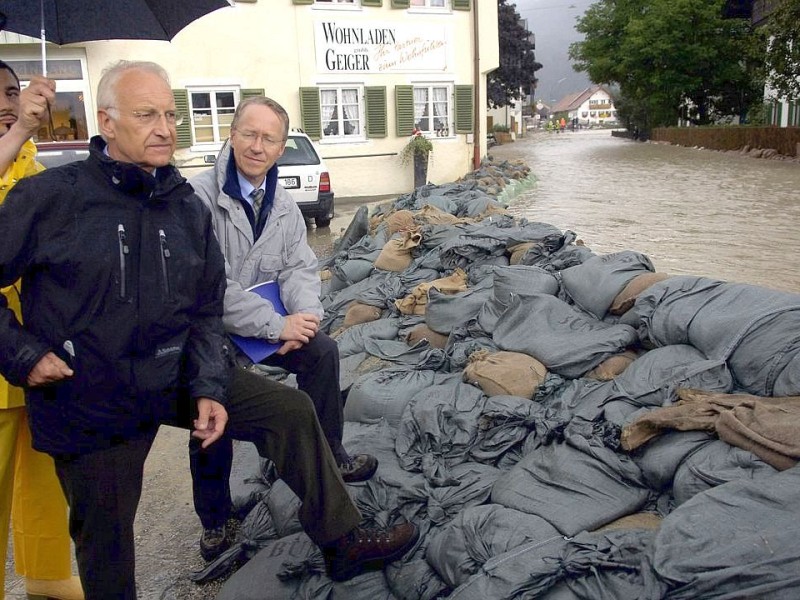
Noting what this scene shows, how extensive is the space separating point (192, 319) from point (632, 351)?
2170mm

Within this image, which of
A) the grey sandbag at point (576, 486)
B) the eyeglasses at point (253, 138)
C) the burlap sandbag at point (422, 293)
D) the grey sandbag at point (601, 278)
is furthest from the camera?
the burlap sandbag at point (422, 293)

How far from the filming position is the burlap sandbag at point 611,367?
3234mm

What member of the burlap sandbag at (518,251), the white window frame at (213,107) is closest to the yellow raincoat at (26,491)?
the burlap sandbag at (518,251)

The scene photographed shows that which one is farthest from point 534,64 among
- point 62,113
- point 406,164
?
point 62,113

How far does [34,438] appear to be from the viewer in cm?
187


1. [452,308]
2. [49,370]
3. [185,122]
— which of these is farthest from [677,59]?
[49,370]

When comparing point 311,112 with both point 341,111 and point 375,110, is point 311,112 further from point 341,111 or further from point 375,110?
point 375,110

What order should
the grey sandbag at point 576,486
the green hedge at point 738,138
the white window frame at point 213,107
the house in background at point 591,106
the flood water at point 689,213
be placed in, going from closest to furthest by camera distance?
the grey sandbag at point 576,486 < the flood water at point 689,213 < the white window frame at point 213,107 < the green hedge at point 738,138 < the house in background at point 591,106

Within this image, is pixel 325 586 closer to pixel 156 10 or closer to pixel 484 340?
pixel 484 340

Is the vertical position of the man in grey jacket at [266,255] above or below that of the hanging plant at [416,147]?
below

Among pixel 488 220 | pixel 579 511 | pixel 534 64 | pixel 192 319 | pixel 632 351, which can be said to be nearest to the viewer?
pixel 192 319

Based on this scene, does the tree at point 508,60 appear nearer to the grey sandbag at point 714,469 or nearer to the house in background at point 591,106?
the grey sandbag at point 714,469

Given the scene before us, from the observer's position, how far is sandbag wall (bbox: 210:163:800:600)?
1971 mm

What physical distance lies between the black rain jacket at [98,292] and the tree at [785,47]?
2204cm
